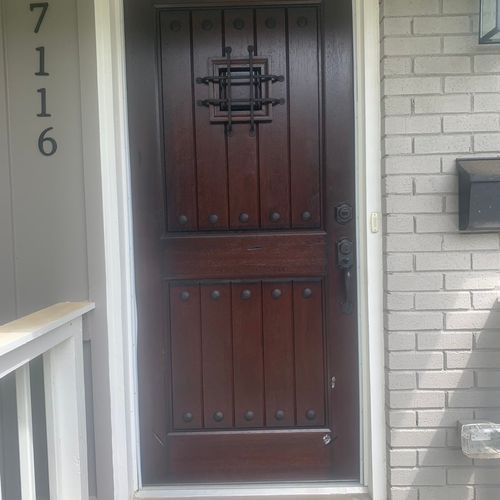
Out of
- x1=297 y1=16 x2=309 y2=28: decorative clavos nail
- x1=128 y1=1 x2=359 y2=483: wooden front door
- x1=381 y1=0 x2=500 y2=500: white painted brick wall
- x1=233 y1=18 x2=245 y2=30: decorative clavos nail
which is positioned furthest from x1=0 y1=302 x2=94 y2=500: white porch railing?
x1=297 y1=16 x2=309 y2=28: decorative clavos nail

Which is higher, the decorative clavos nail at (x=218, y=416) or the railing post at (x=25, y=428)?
the railing post at (x=25, y=428)

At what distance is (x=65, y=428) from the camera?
1.85 meters

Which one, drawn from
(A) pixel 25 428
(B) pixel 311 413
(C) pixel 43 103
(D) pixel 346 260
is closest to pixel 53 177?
(C) pixel 43 103

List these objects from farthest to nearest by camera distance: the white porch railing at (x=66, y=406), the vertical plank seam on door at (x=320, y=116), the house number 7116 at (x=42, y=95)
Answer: the vertical plank seam on door at (x=320, y=116) → the house number 7116 at (x=42, y=95) → the white porch railing at (x=66, y=406)

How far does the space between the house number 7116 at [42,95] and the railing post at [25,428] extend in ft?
2.86

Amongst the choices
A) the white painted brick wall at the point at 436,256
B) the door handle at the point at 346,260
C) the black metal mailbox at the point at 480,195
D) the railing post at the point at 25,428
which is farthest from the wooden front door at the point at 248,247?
the railing post at the point at 25,428

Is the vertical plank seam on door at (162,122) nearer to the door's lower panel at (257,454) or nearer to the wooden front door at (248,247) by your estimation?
the wooden front door at (248,247)

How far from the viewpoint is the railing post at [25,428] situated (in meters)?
1.60

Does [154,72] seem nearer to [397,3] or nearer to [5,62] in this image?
[5,62]

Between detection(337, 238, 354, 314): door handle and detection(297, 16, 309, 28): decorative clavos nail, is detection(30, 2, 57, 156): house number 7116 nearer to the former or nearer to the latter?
detection(297, 16, 309, 28): decorative clavos nail

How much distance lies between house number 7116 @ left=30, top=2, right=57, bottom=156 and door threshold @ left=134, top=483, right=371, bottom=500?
4.98 feet

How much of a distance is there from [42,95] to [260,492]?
1.90 metres

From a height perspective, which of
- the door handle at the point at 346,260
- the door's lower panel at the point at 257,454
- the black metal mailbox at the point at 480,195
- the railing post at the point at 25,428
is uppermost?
the black metal mailbox at the point at 480,195

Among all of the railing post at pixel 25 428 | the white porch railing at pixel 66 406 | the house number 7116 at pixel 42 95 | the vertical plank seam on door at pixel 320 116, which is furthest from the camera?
the vertical plank seam on door at pixel 320 116
